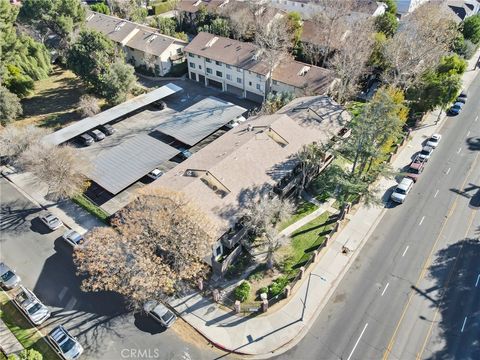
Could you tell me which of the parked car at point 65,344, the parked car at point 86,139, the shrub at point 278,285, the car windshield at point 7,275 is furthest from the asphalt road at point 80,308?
the parked car at point 86,139

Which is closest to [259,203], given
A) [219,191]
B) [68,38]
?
[219,191]

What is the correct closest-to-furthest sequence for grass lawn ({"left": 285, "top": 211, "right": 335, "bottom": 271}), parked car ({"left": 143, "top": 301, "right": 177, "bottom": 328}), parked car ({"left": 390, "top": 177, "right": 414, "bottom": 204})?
1. parked car ({"left": 143, "top": 301, "right": 177, "bottom": 328})
2. grass lawn ({"left": 285, "top": 211, "right": 335, "bottom": 271})
3. parked car ({"left": 390, "top": 177, "right": 414, "bottom": 204})

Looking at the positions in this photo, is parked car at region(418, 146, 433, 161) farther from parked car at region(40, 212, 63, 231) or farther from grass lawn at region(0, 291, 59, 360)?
grass lawn at region(0, 291, 59, 360)

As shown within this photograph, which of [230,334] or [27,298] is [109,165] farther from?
[230,334]

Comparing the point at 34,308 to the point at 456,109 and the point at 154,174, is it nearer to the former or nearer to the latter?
the point at 154,174

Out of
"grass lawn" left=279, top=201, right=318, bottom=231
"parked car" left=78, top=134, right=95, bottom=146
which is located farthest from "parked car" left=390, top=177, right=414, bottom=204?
"parked car" left=78, top=134, right=95, bottom=146

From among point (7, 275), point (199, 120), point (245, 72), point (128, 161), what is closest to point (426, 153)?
point (245, 72)

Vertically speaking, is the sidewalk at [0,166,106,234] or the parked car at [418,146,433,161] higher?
the parked car at [418,146,433,161]
